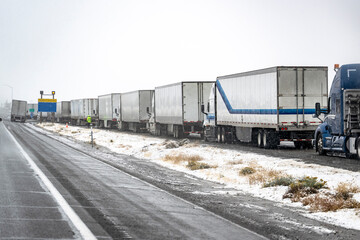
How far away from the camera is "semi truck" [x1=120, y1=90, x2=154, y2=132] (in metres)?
49.5

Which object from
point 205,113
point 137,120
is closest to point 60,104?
point 137,120

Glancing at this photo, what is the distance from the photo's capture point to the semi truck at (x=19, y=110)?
312 feet

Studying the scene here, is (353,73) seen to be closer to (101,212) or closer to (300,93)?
(300,93)

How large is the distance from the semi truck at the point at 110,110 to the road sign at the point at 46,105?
922 inches

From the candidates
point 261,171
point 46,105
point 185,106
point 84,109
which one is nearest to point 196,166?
point 261,171

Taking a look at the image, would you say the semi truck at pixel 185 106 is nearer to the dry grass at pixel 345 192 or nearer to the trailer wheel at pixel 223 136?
the trailer wheel at pixel 223 136

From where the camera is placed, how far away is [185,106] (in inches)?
1454

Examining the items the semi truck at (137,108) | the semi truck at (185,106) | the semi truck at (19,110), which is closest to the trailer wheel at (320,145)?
the semi truck at (185,106)

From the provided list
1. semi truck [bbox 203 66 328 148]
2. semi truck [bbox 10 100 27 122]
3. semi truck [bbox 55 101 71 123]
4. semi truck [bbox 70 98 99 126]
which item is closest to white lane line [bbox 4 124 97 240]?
semi truck [bbox 203 66 328 148]

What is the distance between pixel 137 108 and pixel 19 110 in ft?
173

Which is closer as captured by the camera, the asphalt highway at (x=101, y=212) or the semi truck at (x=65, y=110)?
the asphalt highway at (x=101, y=212)

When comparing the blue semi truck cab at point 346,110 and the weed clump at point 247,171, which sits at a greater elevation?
the blue semi truck cab at point 346,110

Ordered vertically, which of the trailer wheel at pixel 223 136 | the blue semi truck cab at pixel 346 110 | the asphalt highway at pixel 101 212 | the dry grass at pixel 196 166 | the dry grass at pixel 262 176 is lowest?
the dry grass at pixel 196 166

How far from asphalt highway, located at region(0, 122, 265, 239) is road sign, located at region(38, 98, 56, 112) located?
7610cm
